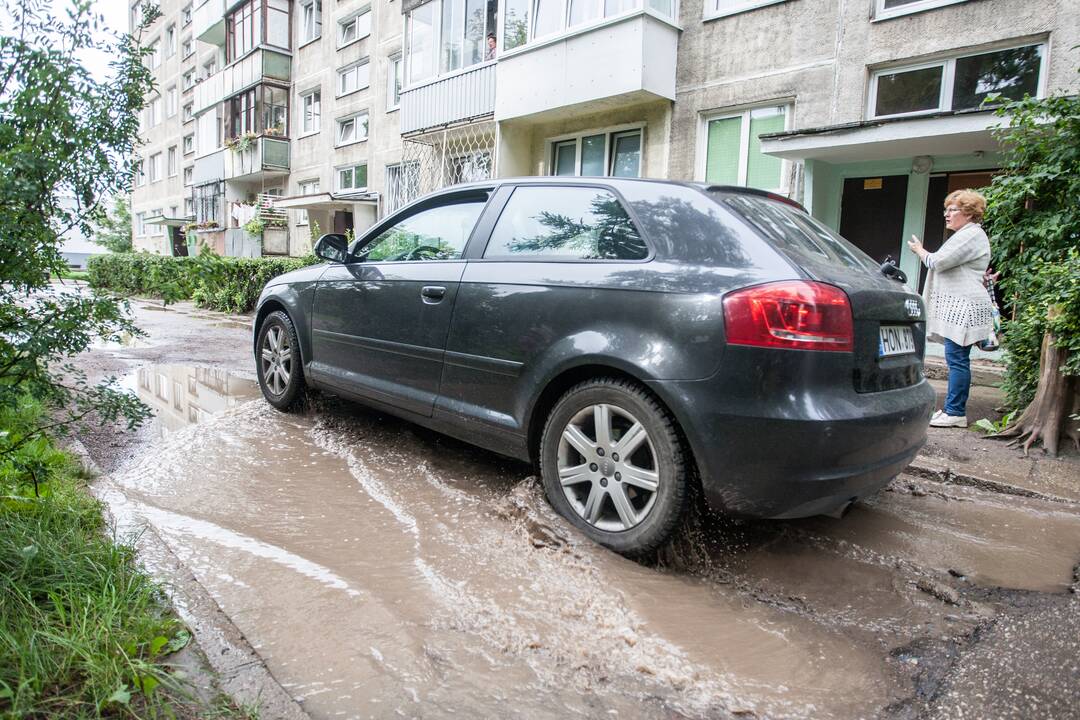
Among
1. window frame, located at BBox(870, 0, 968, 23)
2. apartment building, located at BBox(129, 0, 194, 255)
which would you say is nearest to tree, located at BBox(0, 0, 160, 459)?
window frame, located at BBox(870, 0, 968, 23)

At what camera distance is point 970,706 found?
6.72ft

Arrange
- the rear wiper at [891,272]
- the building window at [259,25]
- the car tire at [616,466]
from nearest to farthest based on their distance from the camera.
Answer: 1. the car tire at [616,466]
2. the rear wiper at [891,272]
3. the building window at [259,25]

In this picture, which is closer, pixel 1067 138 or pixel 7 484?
pixel 7 484

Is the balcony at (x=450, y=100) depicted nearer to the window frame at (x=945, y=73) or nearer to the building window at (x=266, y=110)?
A: the window frame at (x=945, y=73)

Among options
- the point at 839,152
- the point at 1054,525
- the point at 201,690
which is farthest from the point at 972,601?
the point at 839,152

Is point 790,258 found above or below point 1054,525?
above

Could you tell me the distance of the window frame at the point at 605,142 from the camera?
40.7ft

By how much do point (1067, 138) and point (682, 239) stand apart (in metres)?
4.64

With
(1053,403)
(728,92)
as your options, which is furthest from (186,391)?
(728,92)

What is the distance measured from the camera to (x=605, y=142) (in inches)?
508

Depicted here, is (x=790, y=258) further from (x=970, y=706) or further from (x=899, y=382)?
(x=970, y=706)

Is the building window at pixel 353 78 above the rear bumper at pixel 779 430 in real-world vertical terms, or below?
above

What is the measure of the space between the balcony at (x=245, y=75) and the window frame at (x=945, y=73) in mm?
21675

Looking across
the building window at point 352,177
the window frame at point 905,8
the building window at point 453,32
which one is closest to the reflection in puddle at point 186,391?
the building window at point 453,32
